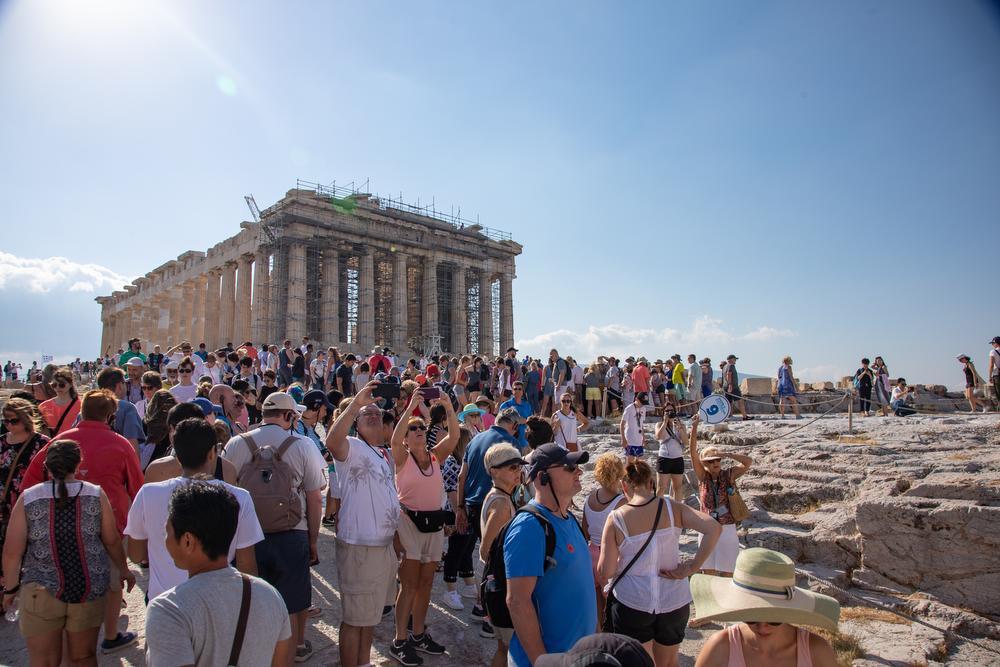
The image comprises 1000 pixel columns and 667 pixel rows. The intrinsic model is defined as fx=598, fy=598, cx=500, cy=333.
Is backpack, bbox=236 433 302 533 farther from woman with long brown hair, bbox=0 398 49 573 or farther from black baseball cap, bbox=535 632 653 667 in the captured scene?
black baseball cap, bbox=535 632 653 667

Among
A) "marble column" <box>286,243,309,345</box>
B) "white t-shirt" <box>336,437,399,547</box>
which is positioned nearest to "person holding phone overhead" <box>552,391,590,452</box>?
"white t-shirt" <box>336,437,399,547</box>

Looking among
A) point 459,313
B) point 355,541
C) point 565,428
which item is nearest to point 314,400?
point 355,541

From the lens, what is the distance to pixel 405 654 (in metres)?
4.37

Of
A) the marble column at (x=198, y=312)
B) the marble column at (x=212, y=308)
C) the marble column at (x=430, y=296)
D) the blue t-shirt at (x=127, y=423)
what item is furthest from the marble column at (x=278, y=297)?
the blue t-shirt at (x=127, y=423)

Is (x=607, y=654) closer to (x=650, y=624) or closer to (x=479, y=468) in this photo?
(x=650, y=624)

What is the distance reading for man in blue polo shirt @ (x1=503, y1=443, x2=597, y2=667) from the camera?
2.63 meters

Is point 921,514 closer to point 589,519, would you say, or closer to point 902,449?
point 902,449

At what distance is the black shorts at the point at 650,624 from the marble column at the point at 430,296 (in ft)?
112

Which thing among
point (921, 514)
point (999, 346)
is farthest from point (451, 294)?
point (921, 514)

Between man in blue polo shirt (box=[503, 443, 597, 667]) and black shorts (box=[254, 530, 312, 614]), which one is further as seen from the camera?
black shorts (box=[254, 530, 312, 614])

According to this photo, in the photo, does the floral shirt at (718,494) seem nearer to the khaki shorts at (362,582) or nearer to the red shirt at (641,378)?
the khaki shorts at (362,582)

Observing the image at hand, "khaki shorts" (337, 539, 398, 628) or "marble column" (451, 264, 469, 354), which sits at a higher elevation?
"marble column" (451, 264, 469, 354)

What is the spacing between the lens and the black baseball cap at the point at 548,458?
294cm

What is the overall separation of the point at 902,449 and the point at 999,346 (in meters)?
4.35
